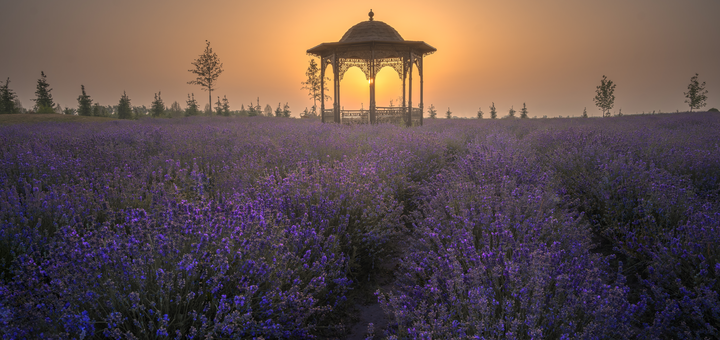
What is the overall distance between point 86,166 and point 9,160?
28.4 inches

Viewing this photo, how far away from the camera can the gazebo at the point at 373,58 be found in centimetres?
1362

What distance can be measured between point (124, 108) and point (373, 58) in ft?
96.9

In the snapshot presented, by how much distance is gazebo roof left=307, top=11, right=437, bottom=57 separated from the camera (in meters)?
13.3

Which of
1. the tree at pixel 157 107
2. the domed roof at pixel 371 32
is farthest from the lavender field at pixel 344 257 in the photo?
the tree at pixel 157 107

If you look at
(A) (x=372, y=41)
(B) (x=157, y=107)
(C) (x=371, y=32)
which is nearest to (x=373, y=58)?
(A) (x=372, y=41)

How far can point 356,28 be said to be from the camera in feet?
46.7

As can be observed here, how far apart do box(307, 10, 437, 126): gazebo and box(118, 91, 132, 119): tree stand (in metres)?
25.8

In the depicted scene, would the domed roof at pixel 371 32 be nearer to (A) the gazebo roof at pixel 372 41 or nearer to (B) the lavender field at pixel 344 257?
(A) the gazebo roof at pixel 372 41

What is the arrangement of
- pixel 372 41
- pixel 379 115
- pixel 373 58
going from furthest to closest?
pixel 379 115, pixel 373 58, pixel 372 41

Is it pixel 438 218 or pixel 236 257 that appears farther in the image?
pixel 438 218

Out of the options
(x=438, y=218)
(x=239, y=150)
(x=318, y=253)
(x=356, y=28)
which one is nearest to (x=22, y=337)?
(x=318, y=253)

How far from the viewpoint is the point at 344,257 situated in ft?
8.66

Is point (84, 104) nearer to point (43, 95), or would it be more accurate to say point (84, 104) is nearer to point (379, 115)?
point (43, 95)

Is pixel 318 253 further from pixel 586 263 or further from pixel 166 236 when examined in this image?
pixel 586 263
